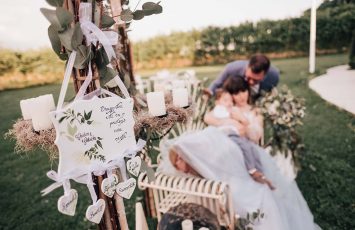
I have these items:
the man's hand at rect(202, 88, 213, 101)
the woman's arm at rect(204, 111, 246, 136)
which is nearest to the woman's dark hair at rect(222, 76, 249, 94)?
the woman's arm at rect(204, 111, 246, 136)

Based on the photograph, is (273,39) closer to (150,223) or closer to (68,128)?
(150,223)

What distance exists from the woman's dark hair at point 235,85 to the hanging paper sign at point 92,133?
2345 mm

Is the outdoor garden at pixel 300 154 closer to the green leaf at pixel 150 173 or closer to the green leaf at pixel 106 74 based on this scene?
the green leaf at pixel 106 74

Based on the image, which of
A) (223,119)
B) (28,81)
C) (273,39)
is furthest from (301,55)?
(223,119)

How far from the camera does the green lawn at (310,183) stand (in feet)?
11.1

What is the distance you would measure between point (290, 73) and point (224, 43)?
768 centimetres

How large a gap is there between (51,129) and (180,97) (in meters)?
0.64

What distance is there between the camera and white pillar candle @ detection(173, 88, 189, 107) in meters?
1.60

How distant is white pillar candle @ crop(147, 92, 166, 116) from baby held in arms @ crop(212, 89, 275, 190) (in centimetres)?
185

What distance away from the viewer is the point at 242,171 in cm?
303

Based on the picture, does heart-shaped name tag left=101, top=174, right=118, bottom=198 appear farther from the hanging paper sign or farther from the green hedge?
the green hedge

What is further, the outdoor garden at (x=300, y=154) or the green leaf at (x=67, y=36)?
the outdoor garden at (x=300, y=154)

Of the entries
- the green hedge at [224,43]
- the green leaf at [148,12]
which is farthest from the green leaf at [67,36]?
the green hedge at [224,43]

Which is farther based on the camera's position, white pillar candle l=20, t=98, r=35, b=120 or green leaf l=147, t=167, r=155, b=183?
green leaf l=147, t=167, r=155, b=183
